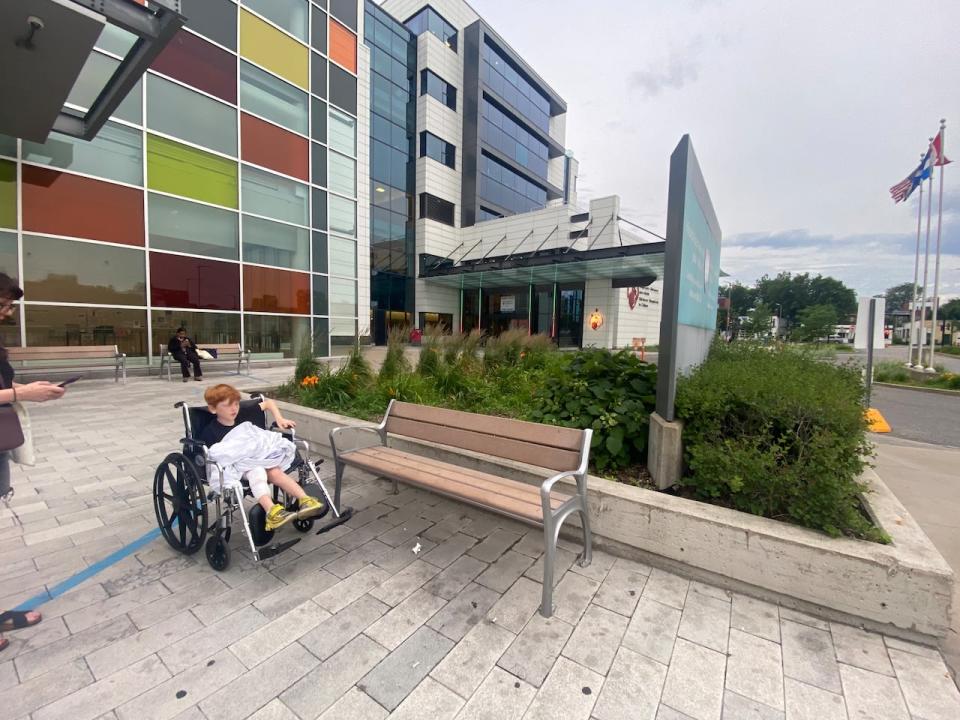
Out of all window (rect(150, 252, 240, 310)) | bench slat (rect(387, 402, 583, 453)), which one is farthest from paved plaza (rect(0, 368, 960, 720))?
window (rect(150, 252, 240, 310))

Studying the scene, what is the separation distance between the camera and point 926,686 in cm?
174

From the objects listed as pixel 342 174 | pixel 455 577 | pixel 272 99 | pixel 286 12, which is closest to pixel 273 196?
pixel 272 99

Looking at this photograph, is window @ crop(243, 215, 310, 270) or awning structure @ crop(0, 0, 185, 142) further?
window @ crop(243, 215, 310, 270)

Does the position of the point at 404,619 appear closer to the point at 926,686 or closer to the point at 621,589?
the point at 621,589

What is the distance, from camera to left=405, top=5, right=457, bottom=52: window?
2473 centimetres

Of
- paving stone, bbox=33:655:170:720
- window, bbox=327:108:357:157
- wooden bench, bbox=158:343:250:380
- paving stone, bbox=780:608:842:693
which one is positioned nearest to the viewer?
paving stone, bbox=33:655:170:720

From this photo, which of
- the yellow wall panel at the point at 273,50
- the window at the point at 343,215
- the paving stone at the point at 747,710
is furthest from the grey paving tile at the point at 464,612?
the yellow wall panel at the point at 273,50

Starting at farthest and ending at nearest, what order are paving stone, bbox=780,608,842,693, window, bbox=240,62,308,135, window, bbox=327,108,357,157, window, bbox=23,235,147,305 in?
window, bbox=327,108,357,157 → window, bbox=240,62,308,135 → window, bbox=23,235,147,305 → paving stone, bbox=780,608,842,693

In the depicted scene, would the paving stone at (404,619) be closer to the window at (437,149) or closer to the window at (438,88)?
the window at (437,149)

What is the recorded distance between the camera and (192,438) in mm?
2740

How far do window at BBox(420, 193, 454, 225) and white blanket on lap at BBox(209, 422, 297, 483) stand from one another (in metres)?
23.4

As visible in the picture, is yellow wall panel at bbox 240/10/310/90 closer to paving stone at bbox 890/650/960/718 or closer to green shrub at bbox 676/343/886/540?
green shrub at bbox 676/343/886/540

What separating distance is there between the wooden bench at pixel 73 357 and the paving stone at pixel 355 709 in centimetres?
1061

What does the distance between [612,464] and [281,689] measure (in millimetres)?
2539
